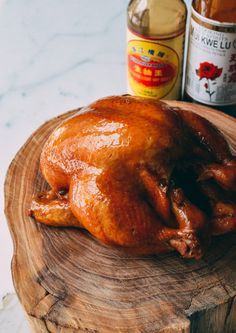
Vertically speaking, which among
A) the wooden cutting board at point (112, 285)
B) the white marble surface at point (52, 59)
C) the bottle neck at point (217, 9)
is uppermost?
the bottle neck at point (217, 9)

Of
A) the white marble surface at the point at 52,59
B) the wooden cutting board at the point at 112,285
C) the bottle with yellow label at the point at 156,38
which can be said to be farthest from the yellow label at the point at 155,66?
the wooden cutting board at the point at 112,285

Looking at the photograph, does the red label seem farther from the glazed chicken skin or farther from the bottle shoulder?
the glazed chicken skin

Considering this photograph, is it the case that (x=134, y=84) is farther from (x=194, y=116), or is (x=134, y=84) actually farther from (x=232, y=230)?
(x=232, y=230)

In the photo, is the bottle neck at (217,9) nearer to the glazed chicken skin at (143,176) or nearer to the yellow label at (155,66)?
the yellow label at (155,66)

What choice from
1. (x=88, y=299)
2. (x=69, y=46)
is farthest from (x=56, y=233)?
(x=69, y=46)

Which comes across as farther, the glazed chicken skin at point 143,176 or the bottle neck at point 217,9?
the bottle neck at point 217,9

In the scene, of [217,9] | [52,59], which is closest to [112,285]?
[217,9]

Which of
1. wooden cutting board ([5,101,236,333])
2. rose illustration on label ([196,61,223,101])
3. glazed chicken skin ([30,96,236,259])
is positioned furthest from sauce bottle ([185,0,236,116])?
wooden cutting board ([5,101,236,333])
